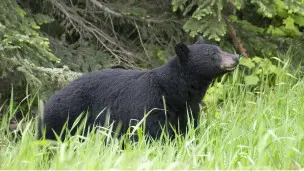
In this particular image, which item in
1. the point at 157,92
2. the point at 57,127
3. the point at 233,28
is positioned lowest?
the point at 57,127

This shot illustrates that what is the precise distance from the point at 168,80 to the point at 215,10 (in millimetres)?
1515

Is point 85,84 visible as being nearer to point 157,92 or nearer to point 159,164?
point 157,92

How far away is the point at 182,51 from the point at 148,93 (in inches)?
20.4

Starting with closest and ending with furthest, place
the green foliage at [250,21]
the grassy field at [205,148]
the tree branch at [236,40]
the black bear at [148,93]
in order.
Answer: the grassy field at [205,148]
the black bear at [148,93]
the green foliage at [250,21]
the tree branch at [236,40]

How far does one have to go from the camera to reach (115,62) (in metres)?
7.71

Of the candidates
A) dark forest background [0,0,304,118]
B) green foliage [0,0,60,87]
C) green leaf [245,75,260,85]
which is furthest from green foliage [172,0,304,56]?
green foliage [0,0,60,87]

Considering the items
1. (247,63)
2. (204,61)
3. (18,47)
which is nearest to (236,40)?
(247,63)

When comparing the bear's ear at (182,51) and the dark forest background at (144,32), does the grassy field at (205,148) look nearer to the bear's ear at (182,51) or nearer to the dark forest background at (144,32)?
the bear's ear at (182,51)

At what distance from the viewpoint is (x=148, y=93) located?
5570mm

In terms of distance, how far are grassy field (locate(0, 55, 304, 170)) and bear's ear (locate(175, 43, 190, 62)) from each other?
62cm

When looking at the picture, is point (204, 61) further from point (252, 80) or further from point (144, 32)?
point (144, 32)

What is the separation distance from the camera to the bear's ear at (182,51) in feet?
18.5

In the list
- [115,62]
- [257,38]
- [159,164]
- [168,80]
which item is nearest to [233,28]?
[257,38]

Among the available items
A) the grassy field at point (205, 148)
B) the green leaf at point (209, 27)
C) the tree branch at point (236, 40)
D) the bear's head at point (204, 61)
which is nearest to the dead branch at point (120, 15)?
the tree branch at point (236, 40)
